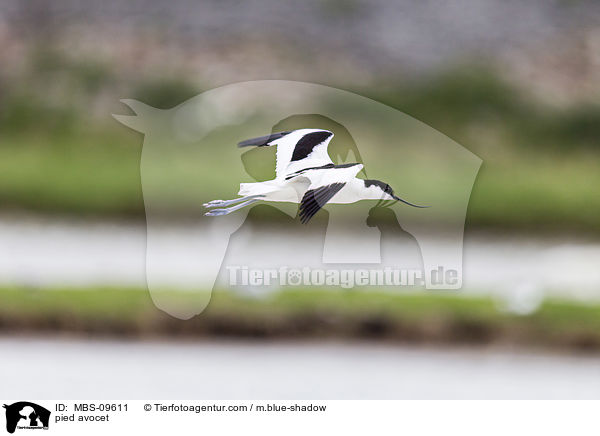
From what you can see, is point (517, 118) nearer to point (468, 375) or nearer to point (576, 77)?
point (576, 77)

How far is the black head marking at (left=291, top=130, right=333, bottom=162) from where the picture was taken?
3.75ft

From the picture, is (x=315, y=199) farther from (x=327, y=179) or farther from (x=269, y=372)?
(x=269, y=372)

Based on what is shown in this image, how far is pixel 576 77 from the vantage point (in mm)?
1896

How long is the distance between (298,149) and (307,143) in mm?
22

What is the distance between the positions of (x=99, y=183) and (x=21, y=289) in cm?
36

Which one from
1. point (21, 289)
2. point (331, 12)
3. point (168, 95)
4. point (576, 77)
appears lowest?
point (21, 289)

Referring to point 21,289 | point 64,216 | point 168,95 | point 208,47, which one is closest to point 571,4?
point 208,47

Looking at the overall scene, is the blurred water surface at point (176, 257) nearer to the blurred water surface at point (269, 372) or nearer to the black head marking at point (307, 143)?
the blurred water surface at point (269, 372)
